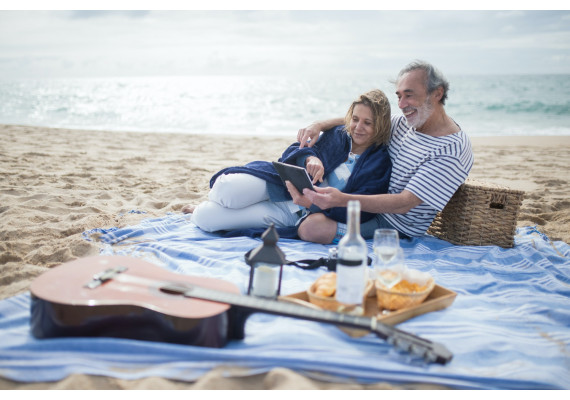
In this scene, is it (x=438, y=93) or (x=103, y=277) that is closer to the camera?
(x=103, y=277)

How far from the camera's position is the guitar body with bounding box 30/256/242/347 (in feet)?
5.55

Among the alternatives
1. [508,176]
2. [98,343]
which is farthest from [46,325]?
[508,176]

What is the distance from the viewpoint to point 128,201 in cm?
425

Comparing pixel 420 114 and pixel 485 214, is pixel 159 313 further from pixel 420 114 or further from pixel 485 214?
Answer: pixel 485 214

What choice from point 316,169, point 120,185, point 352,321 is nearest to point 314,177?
point 316,169

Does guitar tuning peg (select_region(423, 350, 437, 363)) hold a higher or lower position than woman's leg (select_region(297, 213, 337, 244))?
lower

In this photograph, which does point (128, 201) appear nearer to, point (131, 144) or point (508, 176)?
point (131, 144)

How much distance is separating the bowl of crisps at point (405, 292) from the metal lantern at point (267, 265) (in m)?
0.44

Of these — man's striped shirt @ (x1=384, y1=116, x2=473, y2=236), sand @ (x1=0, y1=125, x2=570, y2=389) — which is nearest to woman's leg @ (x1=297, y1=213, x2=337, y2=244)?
man's striped shirt @ (x1=384, y1=116, x2=473, y2=236)

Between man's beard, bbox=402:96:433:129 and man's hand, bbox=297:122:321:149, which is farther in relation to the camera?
man's hand, bbox=297:122:321:149

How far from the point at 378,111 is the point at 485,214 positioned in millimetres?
1054

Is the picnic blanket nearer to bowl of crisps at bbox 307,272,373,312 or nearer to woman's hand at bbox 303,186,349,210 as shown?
bowl of crisps at bbox 307,272,373,312

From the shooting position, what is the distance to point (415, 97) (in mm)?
3068

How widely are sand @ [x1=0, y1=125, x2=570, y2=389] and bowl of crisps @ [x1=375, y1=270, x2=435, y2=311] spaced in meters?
0.42
